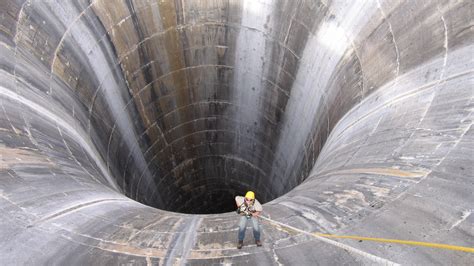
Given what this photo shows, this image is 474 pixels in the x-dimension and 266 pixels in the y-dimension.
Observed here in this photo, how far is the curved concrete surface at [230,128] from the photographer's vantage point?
4.99m

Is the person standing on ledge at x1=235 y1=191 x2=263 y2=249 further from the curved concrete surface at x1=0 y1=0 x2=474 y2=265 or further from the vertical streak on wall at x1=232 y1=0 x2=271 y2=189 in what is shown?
the vertical streak on wall at x1=232 y1=0 x2=271 y2=189

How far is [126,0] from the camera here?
34.1 feet

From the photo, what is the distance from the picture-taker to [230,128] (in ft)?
43.7

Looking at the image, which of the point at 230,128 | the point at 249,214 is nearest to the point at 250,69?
the point at 230,128

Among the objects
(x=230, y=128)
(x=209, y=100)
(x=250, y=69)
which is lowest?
(x=230, y=128)

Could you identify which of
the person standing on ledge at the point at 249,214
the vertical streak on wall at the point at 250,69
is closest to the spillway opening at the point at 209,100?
the vertical streak on wall at the point at 250,69

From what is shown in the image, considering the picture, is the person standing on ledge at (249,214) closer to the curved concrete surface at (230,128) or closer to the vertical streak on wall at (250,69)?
the curved concrete surface at (230,128)

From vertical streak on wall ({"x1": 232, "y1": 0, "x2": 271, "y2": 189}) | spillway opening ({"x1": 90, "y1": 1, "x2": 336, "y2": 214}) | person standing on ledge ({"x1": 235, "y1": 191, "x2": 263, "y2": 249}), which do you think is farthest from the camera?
vertical streak on wall ({"x1": 232, "y1": 0, "x2": 271, "y2": 189})

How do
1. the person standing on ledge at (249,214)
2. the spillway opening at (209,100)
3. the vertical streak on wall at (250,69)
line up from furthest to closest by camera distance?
1. the vertical streak on wall at (250,69)
2. the spillway opening at (209,100)
3. the person standing on ledge at (249,214)

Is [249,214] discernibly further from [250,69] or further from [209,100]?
[209,100]

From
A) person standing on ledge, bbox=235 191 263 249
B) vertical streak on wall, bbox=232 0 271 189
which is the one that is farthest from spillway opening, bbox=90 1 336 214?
person standing on ledge, bbox=235 191 263 249

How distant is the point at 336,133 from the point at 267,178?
5116mm

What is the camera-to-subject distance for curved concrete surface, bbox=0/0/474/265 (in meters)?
4.99

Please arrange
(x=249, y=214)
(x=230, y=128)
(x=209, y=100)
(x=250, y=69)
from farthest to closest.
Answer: (x=230, y=128), (x=209, y=100), (x=250, y=69), (x=249, y=214)
